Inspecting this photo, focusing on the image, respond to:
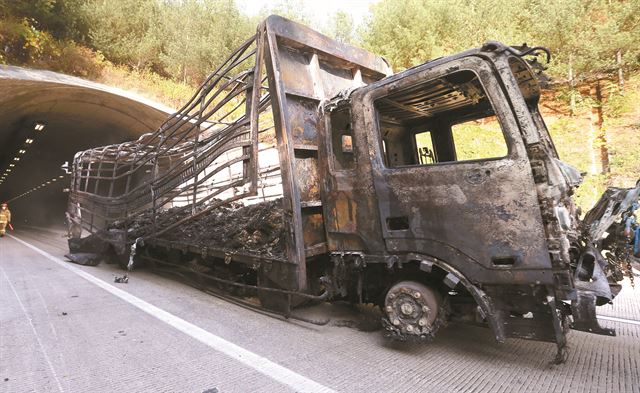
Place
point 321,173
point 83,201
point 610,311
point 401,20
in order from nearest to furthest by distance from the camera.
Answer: point 321,173 → point 610,311 → point 83,201 → point 401,20

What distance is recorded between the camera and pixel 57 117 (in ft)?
45.9

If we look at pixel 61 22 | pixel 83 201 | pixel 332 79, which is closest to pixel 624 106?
pixel 332 79

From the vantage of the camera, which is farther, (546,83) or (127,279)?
(127,279)

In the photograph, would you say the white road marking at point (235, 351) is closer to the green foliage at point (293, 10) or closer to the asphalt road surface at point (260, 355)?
the asphalt road surface at point (260, 355)

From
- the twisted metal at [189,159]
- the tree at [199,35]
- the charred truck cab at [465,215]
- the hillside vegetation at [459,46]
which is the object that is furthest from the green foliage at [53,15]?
the charred truck cab at [465,215]

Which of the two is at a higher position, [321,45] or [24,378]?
[321,45]

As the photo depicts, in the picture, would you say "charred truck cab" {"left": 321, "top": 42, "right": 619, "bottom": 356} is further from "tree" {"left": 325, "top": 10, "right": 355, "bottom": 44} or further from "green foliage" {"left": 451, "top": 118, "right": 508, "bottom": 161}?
"tree" {"left": 325, "top": 10, "right": 355, "bottom": 44}

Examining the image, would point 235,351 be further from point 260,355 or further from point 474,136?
point 474,136

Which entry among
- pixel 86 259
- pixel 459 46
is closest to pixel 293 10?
pixel 459 46

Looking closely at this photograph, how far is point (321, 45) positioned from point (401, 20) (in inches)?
586

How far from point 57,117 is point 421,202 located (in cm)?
1706

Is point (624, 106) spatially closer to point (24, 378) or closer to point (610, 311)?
point (610, 311)

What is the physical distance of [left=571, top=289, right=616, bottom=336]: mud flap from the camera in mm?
2188

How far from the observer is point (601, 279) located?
7.63ft
